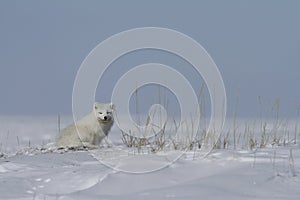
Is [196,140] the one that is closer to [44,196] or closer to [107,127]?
[44,196]

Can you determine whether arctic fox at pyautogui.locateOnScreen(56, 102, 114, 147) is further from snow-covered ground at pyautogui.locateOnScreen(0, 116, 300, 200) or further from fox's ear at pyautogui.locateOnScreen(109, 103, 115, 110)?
snow-covered ground at pyautogui.locateOnScreen(0, 116, 300, 200)

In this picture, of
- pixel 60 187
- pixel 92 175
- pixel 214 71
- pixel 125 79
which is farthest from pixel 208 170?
pixel 125 79

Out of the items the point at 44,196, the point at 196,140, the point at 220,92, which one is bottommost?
the point at 44,196

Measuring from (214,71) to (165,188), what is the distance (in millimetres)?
3176

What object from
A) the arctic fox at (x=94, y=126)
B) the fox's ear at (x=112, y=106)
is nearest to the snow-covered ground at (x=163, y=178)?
the arctic fox at (x=94, y=126)

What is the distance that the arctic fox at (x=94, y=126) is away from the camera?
879cm

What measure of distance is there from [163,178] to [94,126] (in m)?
5.55

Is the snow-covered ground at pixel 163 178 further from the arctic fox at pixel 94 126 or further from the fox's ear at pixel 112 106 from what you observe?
the fox's ear at pixel 112 106

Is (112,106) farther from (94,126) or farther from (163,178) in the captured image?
(163,178)

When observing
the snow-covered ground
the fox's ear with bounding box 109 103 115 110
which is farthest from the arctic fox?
the snow-covered ground

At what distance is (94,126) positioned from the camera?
9.30 metres

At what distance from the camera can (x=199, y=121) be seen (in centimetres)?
624

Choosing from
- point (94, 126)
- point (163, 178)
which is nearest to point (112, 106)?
point (94, 126)

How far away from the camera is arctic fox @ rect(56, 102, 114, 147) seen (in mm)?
8789
